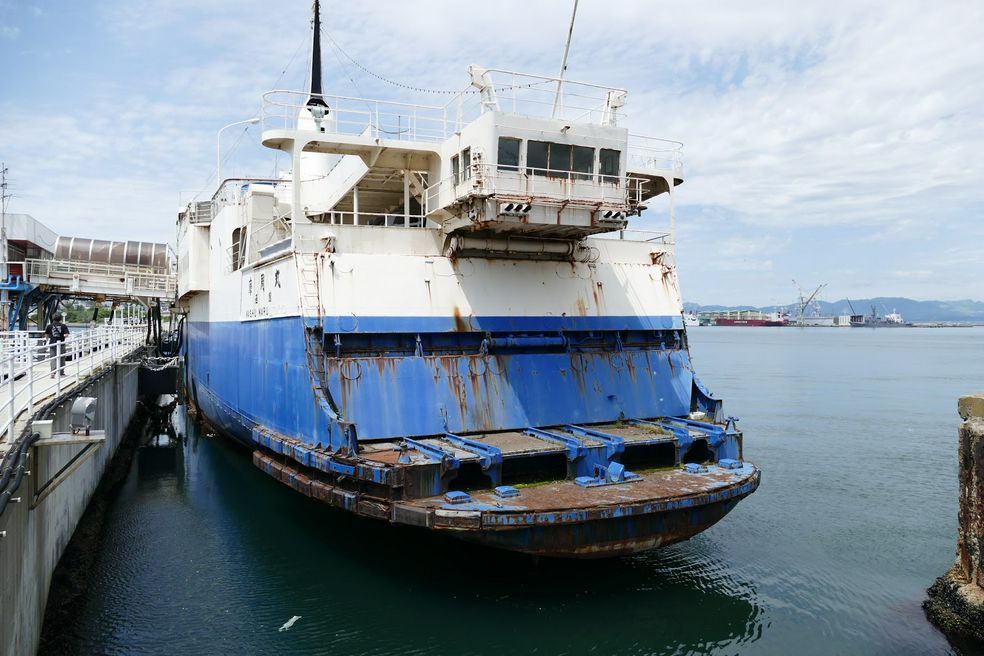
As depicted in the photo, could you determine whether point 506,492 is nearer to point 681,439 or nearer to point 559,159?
point 681,439

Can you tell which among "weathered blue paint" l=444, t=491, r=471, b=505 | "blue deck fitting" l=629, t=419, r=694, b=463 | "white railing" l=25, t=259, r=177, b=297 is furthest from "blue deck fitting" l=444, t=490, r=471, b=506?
"white railing" l=25, t=259, r=177, b=297

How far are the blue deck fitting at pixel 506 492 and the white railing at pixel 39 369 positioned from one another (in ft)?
18.0

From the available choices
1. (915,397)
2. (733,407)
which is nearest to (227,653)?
(733,407)

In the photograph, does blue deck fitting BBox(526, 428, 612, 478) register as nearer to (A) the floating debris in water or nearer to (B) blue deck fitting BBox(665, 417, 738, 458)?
(B) blue deck fitting BBox(665, 417, 738, 458)

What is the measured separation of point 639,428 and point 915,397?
99.1 feet

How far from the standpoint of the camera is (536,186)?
35.0 feet

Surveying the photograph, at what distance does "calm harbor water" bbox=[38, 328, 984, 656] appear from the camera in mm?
8969

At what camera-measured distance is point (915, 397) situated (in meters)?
35.1

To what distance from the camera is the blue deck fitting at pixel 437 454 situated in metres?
9.00

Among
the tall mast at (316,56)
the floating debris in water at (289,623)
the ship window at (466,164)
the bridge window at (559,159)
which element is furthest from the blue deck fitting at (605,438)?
the tall mast at (316,56)

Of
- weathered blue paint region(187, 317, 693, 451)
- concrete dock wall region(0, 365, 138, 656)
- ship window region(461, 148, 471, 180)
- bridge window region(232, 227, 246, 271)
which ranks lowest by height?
concrete dock wall region(0, 365, 138, 656)

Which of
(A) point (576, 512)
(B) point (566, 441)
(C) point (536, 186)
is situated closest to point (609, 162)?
(C) point (536, 186)

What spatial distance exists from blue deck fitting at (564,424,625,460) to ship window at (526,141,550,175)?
3.98 m

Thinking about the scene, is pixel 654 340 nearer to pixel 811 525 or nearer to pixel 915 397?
pixel 811 525
